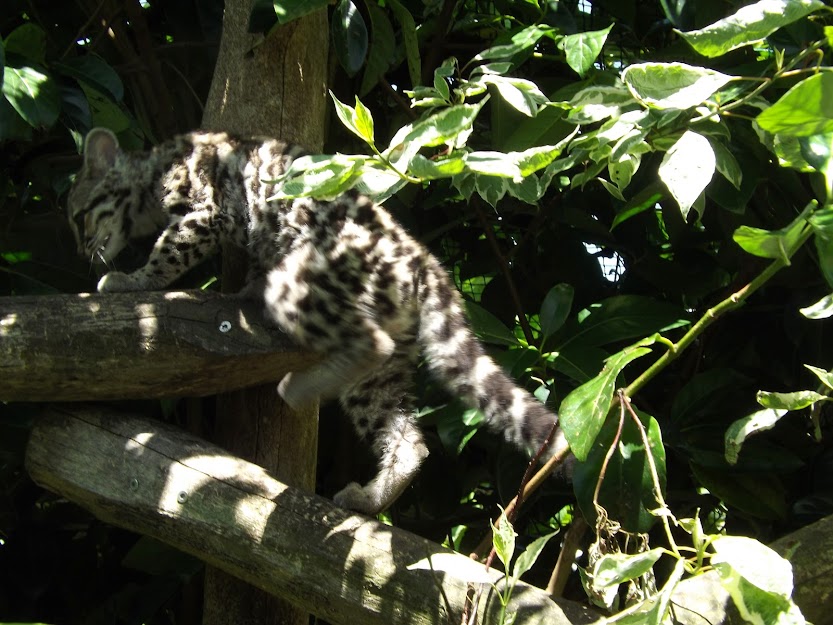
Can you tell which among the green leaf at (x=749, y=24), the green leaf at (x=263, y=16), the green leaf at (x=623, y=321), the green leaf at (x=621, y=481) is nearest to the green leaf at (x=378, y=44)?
the green leaf at (x=263, y=16)

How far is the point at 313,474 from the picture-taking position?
3.42 m

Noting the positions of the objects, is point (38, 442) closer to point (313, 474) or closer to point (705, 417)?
point (313, 474)

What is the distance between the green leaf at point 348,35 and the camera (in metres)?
3.15

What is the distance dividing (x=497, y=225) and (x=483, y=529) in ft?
4.37

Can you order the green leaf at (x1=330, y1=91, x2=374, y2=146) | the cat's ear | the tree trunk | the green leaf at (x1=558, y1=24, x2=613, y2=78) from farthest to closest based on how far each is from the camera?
1. the cat's ear
2. the tree trunk
3. the green leaf at (x1=558, y1=24, x2=613, y2=78)
4. the green leaf at (x1=330, y1=91, x2=374, y2=146)

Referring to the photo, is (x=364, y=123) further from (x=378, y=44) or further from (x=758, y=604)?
(x=378, y=44)

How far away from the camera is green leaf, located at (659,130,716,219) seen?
1.74m

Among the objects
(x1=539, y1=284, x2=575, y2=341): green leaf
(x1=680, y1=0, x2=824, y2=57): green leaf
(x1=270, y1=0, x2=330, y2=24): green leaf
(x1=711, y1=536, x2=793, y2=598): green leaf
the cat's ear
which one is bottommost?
(x1=539, y1=284, x2=575, y2=341): green leaf

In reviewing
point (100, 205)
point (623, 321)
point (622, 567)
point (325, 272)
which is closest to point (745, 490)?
point (623, 321)

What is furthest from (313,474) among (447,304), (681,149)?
(681,149)

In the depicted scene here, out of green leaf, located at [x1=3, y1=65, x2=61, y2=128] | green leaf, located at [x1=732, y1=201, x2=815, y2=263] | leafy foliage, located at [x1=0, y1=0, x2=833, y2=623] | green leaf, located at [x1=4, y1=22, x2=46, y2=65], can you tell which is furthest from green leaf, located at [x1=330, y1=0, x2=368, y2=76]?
green leaf, located at [x1=732, y1=201, x2=815, y2=263]

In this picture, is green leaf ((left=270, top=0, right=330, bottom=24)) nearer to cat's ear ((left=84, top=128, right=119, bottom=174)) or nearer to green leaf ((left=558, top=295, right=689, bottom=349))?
cat's ear ((left=84, top=128, right=119, bottom=174))

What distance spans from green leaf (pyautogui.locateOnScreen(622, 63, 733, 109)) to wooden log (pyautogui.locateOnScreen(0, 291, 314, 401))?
5.03ft

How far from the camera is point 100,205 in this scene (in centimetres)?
375
